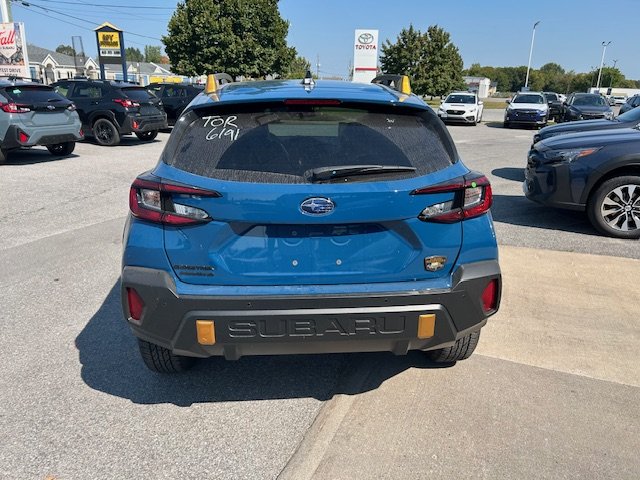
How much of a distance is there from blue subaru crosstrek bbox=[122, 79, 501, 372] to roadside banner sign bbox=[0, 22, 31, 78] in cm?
2436

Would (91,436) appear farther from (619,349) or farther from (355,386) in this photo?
(619,349)

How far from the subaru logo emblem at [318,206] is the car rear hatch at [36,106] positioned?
33.7ft

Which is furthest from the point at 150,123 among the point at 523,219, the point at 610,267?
the point at 610,267

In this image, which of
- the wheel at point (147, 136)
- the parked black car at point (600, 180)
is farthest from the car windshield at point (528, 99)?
the parked black car at point (600, 180)

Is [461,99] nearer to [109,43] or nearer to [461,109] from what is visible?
[461,109]

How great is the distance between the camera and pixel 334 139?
2531 mm

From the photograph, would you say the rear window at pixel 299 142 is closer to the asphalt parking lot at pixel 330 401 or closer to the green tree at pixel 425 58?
the asphalt parking lot at pixel 330 401

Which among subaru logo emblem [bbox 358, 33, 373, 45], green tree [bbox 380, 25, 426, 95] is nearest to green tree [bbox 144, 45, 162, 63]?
green tree [bbox 380, 25, 426, 95]

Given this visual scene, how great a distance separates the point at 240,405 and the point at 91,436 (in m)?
0.78

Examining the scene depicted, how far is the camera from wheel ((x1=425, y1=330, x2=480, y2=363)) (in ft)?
9.99

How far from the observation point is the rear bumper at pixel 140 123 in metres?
13.7

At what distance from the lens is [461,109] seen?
24.3m

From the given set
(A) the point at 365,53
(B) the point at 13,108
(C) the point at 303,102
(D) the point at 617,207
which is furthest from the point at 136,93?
(A) the point at 365,53

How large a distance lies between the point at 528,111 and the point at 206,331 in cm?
2395
